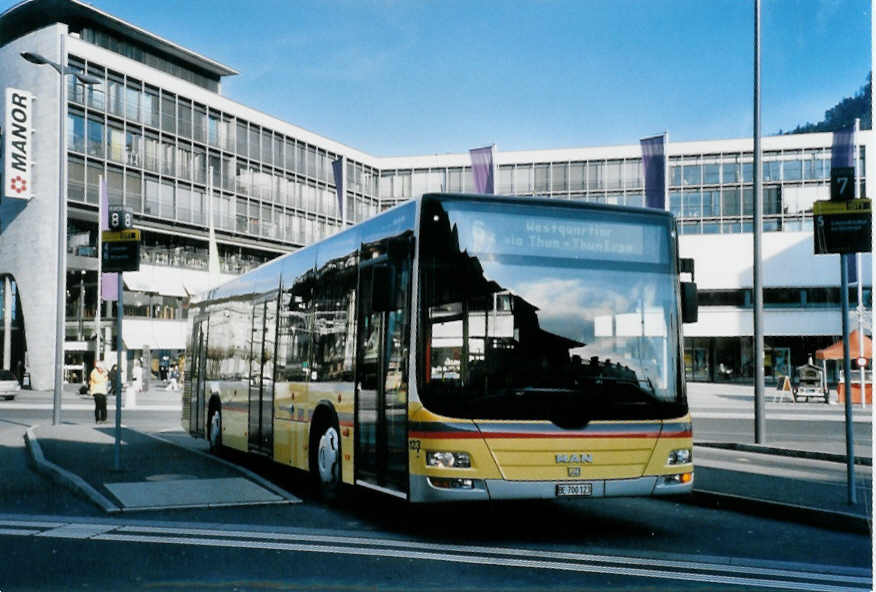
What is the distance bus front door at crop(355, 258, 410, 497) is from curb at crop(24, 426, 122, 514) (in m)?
2.65

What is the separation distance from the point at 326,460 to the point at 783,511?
4841mm

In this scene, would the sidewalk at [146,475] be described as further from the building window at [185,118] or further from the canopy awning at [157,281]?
the building window at [185,118]

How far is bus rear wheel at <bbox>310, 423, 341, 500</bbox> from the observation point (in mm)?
10789

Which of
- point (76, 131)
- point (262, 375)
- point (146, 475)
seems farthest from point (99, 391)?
point (76, 131)

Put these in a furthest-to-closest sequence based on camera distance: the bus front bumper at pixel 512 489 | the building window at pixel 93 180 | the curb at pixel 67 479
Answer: the building window at pixel 93 180 → the curb at pixel 67 479 → the bus front bumper at pixel 512 489

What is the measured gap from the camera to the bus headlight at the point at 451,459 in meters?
8.44

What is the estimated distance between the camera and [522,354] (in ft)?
28.3

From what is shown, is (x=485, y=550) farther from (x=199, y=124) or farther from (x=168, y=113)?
(x=199, y=124)

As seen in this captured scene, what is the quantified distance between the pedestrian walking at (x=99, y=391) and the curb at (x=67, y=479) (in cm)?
866

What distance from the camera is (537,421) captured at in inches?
338

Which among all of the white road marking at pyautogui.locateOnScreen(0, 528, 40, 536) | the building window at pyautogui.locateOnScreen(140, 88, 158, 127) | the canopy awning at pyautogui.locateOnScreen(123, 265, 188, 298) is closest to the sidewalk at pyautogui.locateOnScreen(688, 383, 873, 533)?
the white road marking at pyautogui.locateOnScreen(0, 528, 40, 536)

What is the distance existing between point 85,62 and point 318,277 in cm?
4796

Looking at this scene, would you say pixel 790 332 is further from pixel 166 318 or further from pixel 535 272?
pixel 535 272

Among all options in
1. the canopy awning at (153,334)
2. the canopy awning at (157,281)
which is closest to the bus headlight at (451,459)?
the canopy awning at (153,334)
